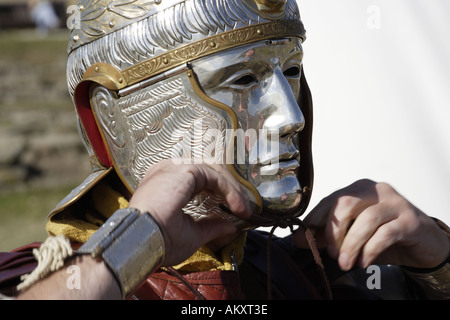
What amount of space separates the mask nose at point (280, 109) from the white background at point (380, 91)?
3.97 ft

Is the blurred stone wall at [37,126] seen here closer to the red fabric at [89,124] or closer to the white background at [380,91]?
the white background at [380,91]

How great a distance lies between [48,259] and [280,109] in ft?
2.23

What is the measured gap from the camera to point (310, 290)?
5.74 ft

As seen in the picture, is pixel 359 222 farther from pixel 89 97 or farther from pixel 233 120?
pixel 89 97

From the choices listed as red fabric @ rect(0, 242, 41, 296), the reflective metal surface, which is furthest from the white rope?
the reflective metal surface

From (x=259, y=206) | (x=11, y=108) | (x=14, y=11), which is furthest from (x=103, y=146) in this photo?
(x=14, y=11)

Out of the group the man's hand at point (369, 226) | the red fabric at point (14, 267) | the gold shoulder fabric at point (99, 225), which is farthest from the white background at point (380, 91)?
the red fabric at point (14, 267)

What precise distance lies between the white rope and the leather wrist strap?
0.11ft

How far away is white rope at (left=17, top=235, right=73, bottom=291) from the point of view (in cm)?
120

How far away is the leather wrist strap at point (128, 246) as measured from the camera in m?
1.23

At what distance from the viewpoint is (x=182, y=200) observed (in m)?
1.35

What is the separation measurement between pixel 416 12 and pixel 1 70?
325 inches

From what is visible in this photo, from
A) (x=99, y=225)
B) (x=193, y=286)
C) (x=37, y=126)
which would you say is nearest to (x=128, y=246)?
(x=193, y=286)

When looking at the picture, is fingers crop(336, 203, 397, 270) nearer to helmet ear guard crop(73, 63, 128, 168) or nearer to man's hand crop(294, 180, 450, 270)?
man's hand crop(294, 180, 450, 270)
